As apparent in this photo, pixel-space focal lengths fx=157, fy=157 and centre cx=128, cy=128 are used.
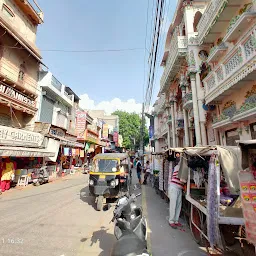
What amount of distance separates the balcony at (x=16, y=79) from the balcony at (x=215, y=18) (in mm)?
13747

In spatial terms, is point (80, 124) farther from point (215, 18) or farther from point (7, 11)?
point (215, 18)

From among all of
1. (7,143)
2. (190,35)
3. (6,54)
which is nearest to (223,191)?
(190,35)

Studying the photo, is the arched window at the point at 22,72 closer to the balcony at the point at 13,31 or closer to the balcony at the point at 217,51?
the balcony at the point at 13,31

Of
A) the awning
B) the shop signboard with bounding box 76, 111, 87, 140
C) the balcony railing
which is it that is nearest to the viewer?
the balcony railing

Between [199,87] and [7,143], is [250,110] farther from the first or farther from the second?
[7,143]

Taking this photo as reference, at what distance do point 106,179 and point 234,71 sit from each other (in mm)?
7557

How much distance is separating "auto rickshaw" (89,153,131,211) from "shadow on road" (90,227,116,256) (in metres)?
Result: 1.94

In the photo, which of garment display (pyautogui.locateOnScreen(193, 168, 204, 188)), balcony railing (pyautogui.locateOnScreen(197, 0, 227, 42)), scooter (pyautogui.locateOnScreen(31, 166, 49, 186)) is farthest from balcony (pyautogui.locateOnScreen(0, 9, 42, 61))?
garment display (pyautogui.locateOnScreen(193, 168, 204, 188))

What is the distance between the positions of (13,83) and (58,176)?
33.5ft

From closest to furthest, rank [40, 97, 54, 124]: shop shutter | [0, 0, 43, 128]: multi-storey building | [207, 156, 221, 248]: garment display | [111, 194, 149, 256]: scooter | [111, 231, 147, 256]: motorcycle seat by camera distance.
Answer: [111, 231, 147, 256]: motorcycle seat → [111, 194, 149, 256]: scooter → [207, 156, 221, 248]: garment display → [0, 0, 43, 128]: multi-storey building → [40, 97, 54, 124]: shop shutter

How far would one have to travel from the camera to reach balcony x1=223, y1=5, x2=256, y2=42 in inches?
251

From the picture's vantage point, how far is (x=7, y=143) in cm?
1012

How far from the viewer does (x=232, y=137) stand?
28.6 ft

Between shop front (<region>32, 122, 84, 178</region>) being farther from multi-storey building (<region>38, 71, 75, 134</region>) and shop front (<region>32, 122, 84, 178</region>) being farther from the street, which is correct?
the street
